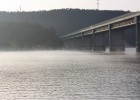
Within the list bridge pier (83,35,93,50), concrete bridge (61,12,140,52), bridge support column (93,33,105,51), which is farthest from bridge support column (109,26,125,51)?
bridge pier (83,35,93,50)

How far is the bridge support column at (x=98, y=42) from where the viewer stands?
159762 millimetres

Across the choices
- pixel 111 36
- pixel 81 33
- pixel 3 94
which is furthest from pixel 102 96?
pixel 81 33

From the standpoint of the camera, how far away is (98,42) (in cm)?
16525

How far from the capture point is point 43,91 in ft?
82.8

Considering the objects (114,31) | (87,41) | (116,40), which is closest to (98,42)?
(87,41)

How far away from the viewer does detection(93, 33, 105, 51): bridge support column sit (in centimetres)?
15976

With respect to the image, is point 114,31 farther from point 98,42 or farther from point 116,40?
point 98,42

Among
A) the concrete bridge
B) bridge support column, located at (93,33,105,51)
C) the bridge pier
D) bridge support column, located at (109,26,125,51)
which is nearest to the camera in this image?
the concrete bridge

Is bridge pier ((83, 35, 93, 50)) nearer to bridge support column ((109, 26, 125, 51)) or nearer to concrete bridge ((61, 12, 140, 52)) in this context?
concrete bridge ((61, 12, 140, 52))

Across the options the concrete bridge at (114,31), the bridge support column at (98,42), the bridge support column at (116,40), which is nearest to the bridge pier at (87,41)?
the concrete bridge at (114,31)

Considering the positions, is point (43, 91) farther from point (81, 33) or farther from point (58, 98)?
point (81, 33)

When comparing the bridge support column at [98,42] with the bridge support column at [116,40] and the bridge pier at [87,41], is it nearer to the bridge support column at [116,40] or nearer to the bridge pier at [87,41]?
the bridge pier at [87,41]

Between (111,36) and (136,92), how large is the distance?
355 feet

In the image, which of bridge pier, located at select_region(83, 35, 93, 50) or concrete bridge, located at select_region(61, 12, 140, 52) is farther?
bridge pier, located at select_region(83, 35, 93, 50)
